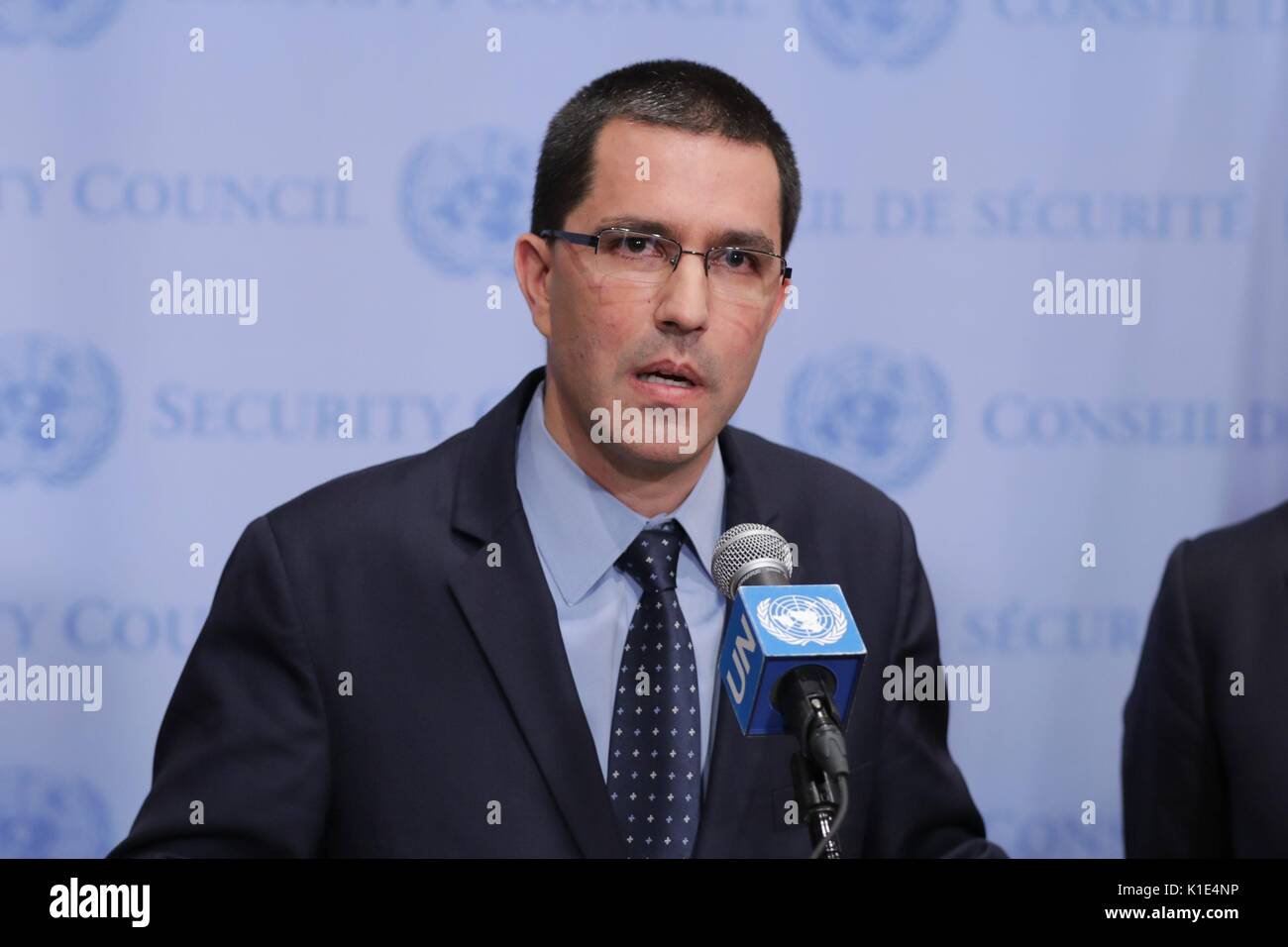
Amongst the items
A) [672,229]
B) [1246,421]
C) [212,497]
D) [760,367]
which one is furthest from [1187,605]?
[212,497]

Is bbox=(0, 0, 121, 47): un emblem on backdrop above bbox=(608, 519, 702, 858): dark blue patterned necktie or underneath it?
above

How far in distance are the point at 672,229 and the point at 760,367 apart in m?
0.79

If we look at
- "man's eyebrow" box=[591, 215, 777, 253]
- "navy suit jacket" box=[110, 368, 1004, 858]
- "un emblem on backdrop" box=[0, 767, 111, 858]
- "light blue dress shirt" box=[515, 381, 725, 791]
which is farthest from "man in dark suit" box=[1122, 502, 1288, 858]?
"un emblem on backdrop" box=[0, 767, 111, 858]

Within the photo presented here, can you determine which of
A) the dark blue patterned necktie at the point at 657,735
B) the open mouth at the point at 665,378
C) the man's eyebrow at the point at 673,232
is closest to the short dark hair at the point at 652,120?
the man's eyebrow at the point at 673,232

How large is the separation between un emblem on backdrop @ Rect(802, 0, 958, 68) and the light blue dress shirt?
1.12 metres

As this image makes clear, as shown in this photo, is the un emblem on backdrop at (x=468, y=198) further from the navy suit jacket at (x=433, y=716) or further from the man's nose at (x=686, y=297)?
the man's nose at (x=686, y=297)

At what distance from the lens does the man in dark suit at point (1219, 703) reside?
2254mm

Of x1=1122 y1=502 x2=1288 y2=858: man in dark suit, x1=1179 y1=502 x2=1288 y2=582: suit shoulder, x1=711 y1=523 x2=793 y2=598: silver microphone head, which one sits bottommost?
x1=1122 y1=502 x2=1288 y2=858: man in dark suit

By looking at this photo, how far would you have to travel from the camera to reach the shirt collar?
209 centimetres

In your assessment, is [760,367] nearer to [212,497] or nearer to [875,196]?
[875,196]

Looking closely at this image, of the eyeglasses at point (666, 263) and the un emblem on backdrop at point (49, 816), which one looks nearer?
the eyeglasses at point (666, 263)

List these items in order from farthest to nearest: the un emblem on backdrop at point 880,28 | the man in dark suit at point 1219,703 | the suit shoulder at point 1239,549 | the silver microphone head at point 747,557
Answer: the un emblem on backdrop at point 880,28
the suit shoulder at point 1239,549
the man in dark suit at point 1219,703
the silver microphone head at point 747,557

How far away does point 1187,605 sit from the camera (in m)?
2.38

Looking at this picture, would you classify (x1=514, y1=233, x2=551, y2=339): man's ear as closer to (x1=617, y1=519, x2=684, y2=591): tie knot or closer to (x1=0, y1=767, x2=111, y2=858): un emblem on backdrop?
(x1=617, y1=519, x2=684, y2=591): tie knot
